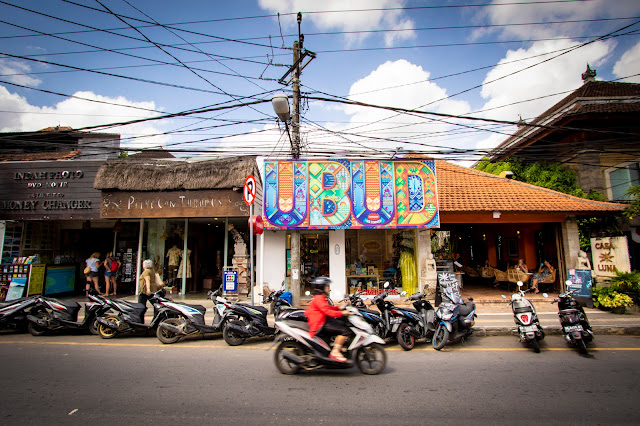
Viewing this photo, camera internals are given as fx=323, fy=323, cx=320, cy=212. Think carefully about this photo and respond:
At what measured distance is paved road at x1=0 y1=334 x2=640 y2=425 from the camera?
359 centimetres

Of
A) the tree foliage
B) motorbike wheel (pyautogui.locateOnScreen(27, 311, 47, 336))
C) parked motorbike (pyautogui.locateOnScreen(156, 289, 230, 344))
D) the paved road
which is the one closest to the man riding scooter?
the paved road

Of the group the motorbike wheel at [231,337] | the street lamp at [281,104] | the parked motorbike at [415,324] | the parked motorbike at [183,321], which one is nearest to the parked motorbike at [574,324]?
the parked motorbike at [415,324]

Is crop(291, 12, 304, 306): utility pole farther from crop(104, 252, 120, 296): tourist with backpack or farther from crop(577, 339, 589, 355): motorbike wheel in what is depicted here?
crop(104, 252, 120, 296): tourist with backpack

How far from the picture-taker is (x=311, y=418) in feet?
11.6

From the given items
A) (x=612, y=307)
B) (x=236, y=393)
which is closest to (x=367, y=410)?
(x=236, y=393)

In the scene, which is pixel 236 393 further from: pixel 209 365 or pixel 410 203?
pixel 410 203

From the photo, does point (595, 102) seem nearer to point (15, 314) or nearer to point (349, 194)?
point (349, 194)

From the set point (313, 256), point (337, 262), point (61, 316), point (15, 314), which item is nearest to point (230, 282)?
point (313, 256)

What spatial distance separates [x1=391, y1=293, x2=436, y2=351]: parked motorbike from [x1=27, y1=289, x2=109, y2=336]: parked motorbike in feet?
21.5

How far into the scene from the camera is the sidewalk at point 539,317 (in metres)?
7.41

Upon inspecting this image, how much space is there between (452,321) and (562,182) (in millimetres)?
12523

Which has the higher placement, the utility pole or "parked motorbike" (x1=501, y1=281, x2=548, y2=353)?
the utility pole

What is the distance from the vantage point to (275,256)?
39.3ft

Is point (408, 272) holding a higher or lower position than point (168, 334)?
higher
